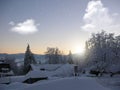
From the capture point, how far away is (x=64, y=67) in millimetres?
70812

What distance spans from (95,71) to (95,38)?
10.1 m

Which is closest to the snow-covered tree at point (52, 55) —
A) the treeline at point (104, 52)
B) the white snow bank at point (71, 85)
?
the treeline at point (104, 52)

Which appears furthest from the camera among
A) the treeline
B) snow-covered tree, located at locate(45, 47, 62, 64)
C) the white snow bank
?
snow-covered tree, located at locate(45, 47, 62, 64)

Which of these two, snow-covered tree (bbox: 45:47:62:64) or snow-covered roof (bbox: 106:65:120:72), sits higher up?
snow-covered tree (bbox: 45:47:62:64)

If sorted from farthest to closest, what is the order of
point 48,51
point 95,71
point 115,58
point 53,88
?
point 48,51
point 95,71
point 115,58
point 53,88

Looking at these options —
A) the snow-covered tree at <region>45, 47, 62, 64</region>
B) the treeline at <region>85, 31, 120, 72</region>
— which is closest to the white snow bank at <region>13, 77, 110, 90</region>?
the treeline at <region>85, 31, 120, 72</region>

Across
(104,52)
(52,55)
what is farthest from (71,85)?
(52,55)

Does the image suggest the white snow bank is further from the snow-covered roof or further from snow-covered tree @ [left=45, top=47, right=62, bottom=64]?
snow-covered tree @ [left=45, top=47, right=62, bottom=64]

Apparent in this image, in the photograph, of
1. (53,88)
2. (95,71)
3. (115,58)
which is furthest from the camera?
(95,71)

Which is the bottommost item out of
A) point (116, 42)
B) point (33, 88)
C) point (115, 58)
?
point (33, 88)

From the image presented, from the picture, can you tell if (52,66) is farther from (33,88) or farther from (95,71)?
(33,88)

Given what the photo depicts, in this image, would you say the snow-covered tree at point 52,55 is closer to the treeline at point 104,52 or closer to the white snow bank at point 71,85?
the treeline at point 104,52

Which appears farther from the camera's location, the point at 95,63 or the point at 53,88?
the point at 95,63

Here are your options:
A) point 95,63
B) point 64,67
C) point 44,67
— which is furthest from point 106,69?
point 44,67
